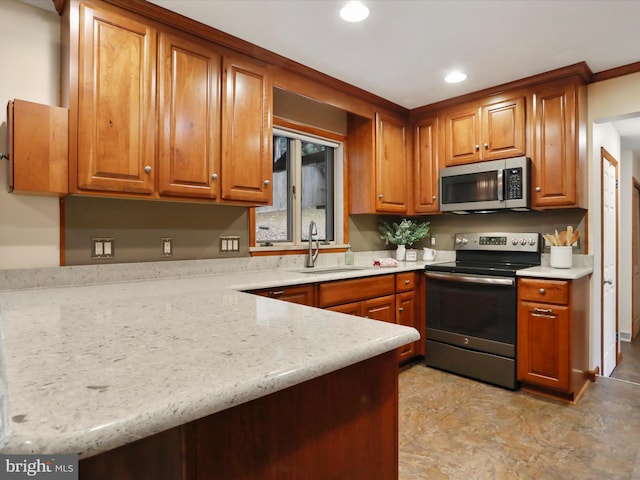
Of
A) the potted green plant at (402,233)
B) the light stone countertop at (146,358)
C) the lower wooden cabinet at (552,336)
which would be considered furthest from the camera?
the potted green plant at (402,233)

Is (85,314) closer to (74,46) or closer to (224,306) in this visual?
(224,306)

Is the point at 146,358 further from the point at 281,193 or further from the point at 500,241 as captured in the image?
the point at 500,241

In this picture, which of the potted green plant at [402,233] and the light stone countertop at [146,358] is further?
the potted green plant at [402,233]

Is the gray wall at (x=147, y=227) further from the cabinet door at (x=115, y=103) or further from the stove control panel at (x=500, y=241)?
the stove control panel at (x=500, y=241)

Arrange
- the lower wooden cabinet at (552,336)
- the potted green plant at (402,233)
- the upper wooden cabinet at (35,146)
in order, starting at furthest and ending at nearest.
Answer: the potted green plant at (402,233)
the lower wooden cabinet at (552,336)
the upper wooden cabinet at (35,146)

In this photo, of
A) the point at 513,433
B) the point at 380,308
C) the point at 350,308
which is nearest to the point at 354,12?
the point at 350,308

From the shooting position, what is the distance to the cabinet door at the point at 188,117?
6.87ft

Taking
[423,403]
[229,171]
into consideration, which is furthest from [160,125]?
[423,403]

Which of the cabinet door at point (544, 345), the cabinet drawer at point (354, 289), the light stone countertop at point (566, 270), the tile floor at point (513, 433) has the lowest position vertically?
the tile floor at point (513, 433)

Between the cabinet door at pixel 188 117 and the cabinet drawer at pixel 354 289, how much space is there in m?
0.98

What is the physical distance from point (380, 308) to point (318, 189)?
1.29m

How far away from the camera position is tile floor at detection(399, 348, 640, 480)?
1833 millimetres

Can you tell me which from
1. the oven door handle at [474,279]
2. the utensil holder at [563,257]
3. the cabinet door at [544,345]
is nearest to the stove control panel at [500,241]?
the utensil holder at [563,257]

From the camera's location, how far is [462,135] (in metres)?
3.42
